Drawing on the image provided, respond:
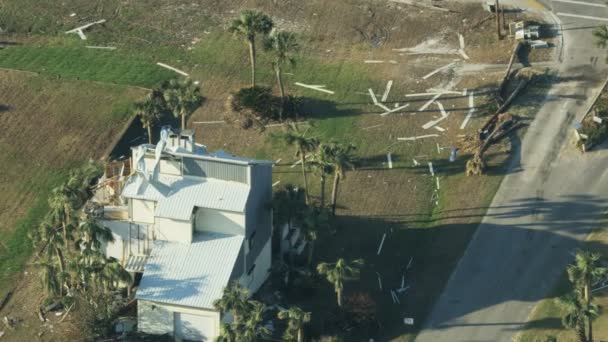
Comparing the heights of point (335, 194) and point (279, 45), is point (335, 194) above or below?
below

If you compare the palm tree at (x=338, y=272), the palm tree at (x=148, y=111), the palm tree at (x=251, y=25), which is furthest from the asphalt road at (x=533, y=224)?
the palm tree at (x=148, y=111)

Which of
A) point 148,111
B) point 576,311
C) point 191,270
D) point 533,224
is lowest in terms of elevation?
point 576,311

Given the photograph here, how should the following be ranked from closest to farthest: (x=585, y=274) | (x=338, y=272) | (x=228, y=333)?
(x=228, y=333) → (x=585, y=274) → (x=338, y=272)

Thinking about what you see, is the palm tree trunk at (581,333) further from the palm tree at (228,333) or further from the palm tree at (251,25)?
the palm tree at (251,25)

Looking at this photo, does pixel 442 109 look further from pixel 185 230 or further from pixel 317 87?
pixel 185 230

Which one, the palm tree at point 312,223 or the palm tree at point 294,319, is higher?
the palm tree at point 312,223

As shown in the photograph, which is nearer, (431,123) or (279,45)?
(279,45)

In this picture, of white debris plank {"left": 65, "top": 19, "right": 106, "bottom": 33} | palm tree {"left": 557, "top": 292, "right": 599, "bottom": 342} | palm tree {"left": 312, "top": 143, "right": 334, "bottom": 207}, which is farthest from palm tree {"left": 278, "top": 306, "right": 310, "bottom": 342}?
white debris plank {"left": 65, "top": 19, "right": 106, "bottom": 33}

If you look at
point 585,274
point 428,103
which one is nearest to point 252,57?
point 428,103
